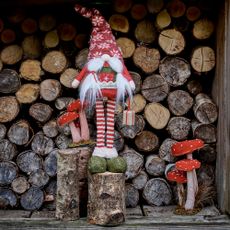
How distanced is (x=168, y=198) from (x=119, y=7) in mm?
1753

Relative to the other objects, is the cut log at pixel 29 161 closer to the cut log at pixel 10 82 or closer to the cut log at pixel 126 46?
the cut log at pixel 10 82

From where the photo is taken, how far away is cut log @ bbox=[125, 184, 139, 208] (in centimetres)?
476

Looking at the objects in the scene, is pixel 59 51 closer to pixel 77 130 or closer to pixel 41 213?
pixel 77 130

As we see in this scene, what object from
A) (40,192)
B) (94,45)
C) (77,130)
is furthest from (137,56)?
(40,192)

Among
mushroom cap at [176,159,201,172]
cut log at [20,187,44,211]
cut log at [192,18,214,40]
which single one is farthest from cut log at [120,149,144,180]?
cut log at [192,18,214,40]

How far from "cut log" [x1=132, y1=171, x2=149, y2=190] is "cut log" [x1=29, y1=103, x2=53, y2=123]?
96 cm

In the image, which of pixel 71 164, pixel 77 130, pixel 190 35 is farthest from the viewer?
pixel 190 35

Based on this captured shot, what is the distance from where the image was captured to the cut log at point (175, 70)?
4.75 m

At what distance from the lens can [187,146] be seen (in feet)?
14.4

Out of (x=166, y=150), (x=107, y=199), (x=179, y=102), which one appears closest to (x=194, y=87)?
(x=179, y=102)

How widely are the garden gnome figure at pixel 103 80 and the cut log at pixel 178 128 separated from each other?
1.82 ft

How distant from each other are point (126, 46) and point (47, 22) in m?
0.76

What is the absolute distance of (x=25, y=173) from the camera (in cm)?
481

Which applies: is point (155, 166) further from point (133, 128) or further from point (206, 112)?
point (206, 112)
